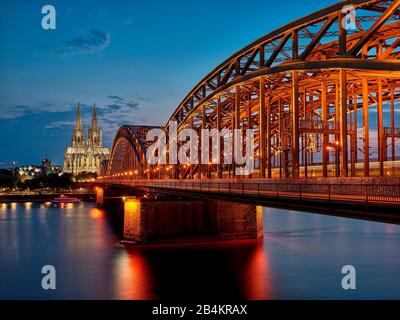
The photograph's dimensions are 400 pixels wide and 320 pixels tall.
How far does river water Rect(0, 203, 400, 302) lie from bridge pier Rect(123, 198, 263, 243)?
1479mm

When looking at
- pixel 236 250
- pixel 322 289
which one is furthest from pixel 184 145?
pixel 322 289

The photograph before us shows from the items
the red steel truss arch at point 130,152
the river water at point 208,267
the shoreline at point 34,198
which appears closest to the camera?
the river water at point 208,267

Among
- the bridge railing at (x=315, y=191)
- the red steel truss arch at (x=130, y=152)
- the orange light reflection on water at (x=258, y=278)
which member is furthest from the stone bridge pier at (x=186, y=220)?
the red steel truss arch at (x=130, y=152)

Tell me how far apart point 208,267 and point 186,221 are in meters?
12.2

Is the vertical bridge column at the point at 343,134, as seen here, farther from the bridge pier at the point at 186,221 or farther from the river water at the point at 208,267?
the bridge pier at the point at 186,221

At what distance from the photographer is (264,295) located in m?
32.2

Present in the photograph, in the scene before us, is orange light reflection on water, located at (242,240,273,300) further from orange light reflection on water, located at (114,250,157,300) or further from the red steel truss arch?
the red steel truss arch

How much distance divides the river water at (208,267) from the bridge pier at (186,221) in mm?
1479

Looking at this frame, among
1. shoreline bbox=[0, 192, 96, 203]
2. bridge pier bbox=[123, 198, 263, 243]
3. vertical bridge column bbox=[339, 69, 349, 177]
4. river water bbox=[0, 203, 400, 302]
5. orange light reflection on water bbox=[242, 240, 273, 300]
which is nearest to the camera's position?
vertical bridge column bbox=[339, 69, 349, 177]

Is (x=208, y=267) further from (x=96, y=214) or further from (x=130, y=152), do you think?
(x=130, y=152)

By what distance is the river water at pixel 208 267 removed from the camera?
109 ft

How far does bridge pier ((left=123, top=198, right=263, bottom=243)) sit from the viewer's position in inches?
2030

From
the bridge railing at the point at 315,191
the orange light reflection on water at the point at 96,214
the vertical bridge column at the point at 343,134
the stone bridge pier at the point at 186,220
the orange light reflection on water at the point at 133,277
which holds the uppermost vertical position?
the vertical bridge column at the point at 343,134

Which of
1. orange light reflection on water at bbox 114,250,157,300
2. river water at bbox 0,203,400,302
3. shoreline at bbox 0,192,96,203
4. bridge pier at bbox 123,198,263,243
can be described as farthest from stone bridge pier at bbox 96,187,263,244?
shoreline at bbox 0,192,96,203
